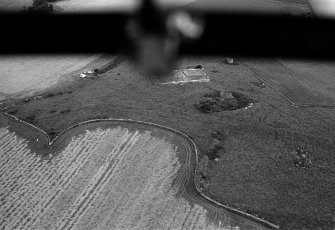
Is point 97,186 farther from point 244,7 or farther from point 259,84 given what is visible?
point 244,7

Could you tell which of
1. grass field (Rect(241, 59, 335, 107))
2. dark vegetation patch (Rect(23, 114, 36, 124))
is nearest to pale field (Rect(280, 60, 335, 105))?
grass field (Rect(241, 59, 335, 107))

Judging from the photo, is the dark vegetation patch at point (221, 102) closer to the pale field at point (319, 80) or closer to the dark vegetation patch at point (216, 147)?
the dark vegetation patch at point (216, 147)

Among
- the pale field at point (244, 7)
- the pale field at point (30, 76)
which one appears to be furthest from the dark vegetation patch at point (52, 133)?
the pale field at point (244, 7)

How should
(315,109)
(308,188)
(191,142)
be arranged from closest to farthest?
(308,188) → (191,142) → (315,109)

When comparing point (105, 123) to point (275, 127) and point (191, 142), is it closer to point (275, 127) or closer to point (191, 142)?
point (191, 142)

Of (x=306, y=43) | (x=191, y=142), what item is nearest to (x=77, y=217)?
(x=191, y=142)

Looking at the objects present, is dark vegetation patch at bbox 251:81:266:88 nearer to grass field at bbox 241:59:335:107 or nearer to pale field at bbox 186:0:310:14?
grass field at bbox 241:59:335:107

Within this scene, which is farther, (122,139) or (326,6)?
(122,139)
